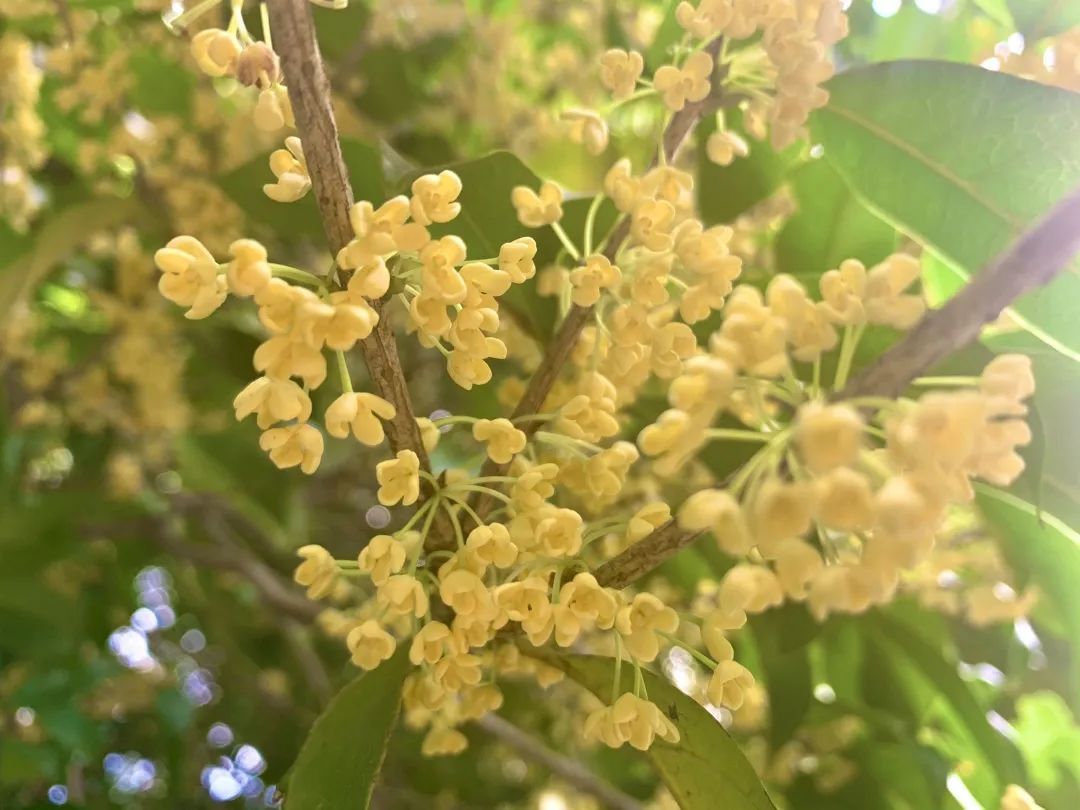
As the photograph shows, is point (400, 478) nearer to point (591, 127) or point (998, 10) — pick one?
point (591, 127)

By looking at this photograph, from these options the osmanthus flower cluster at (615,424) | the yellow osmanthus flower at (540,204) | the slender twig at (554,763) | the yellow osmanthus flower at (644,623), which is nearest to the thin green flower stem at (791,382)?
the osmanthus flower cluster at (615,424)

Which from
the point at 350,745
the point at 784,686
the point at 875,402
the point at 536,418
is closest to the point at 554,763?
the point at 784,686

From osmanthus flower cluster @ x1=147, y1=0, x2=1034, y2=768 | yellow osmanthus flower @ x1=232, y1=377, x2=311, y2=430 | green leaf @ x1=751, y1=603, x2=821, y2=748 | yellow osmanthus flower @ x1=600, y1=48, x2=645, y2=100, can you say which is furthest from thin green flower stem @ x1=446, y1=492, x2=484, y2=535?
green leaf @ x1=751, y1=603, x2=821, y2=748

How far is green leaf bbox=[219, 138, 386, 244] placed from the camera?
758 millimetres

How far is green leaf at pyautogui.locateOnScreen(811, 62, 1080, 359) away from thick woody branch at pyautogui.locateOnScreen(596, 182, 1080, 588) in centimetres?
21

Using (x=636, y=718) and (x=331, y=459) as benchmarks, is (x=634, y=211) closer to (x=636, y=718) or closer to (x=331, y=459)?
(x=636, y=718)

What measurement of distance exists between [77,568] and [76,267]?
1.78 ft

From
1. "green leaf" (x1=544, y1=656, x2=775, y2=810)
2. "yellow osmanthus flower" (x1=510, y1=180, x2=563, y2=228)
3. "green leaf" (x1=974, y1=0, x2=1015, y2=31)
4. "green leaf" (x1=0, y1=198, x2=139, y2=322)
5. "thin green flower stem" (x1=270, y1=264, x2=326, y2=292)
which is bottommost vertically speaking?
"green leaf" (x1=0, y1=198, x2=139, y2=322)

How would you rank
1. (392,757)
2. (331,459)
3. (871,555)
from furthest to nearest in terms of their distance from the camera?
(392,757) < (331,459) < (871,555)

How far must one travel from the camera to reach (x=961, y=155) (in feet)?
2.15

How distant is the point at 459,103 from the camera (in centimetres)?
152

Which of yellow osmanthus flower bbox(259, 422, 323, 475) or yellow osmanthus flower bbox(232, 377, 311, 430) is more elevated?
yellow osmanthus flower bbox(232, 377, 311, 430)

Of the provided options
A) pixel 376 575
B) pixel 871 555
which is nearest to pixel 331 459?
pixel 376 575

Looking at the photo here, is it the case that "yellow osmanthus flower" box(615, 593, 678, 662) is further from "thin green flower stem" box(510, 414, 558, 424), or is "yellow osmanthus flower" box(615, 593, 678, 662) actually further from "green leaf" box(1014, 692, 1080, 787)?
"green leaf" box(1014, 692, 1080, 787)
